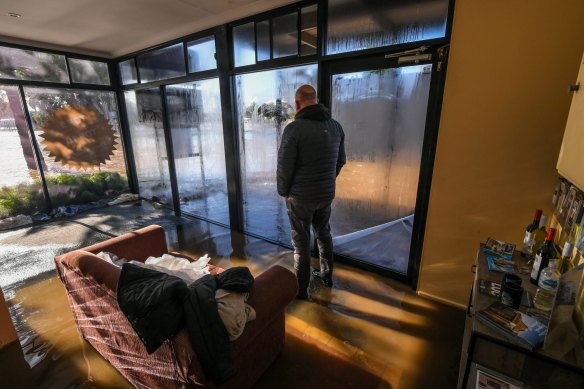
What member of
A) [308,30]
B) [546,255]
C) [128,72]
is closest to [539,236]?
[546,255]

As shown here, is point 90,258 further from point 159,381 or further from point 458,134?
point 458,134

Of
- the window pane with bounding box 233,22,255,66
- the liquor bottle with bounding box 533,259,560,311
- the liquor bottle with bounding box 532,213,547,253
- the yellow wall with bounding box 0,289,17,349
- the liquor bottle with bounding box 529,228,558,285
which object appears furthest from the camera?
the window pane with bounding box 233,22,255,66

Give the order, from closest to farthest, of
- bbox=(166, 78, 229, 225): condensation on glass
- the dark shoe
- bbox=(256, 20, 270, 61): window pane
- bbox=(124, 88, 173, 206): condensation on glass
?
the dark shoe < bbox=(256, 20, 270, 61): window pane < bbox=(166, 78, 229, 225): condensation on glass < bbox=(124, 88, 173, 206): condensation on glass

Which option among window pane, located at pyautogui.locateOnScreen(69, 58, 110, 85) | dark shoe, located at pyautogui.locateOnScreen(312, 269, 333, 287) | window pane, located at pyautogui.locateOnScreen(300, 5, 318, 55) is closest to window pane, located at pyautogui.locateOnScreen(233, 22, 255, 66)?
window pane, located at pyautogui.locateOnScreen(300, 5, 318, 55)

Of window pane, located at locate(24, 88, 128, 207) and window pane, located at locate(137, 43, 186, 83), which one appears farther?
window pane, located at locate(24, 88, 128, 207)

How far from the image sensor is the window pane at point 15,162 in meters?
3.65

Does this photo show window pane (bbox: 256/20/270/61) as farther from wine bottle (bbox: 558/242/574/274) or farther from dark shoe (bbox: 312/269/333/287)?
wine bottle (bbox: 558/242/574/274)

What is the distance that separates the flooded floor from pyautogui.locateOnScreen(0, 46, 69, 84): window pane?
2.45m

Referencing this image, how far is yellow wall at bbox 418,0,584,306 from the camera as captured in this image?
1461 mm

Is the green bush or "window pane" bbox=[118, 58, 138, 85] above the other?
Result: "window pane" bbox=[118, 58, 138, 85]

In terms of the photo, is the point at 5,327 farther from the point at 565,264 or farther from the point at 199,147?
the point at 565,264

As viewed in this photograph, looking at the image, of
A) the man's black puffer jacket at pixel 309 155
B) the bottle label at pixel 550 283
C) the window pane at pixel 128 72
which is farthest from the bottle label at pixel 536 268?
the window pane at pixel 128 72

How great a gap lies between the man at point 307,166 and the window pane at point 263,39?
41.0 inches

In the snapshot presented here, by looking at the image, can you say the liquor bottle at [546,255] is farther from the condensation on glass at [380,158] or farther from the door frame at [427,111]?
the condensation on glass at [380,158]
